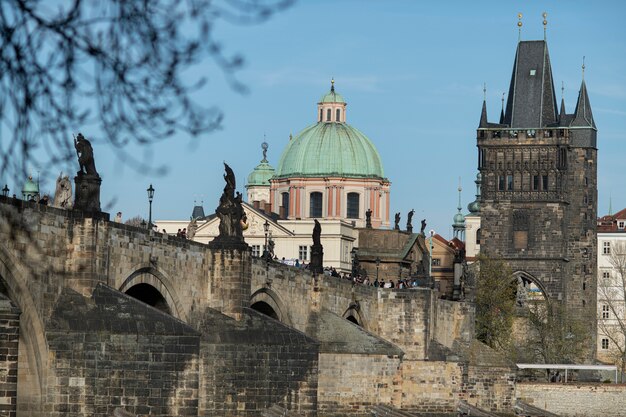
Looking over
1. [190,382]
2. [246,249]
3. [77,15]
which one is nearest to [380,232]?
[246,249]

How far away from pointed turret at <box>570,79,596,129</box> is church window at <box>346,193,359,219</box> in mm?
21805

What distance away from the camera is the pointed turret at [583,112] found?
14100 centimetres

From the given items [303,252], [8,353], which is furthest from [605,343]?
[8,353]

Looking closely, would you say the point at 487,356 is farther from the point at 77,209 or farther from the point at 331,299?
the point at 77,209

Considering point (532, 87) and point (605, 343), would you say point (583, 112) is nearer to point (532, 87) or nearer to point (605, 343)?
point (532, 87)

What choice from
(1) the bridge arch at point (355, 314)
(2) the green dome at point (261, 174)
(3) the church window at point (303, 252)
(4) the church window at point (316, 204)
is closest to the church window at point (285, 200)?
(4) the church window at point (316, 204)

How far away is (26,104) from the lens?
14.3 metres

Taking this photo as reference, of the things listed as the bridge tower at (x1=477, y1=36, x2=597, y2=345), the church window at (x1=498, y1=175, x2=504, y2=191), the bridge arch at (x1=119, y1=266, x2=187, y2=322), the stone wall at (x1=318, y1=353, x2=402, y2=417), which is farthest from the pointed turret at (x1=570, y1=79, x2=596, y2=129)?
the bridge arch at (x1=119, y1=266, x2=187, y2=322)

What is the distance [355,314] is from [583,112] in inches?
2953

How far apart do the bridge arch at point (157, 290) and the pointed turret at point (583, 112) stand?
315 feet

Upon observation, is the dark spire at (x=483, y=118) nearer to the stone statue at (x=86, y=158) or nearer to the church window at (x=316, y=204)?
the church window at (x=316, y=204)

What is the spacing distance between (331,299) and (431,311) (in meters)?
12.5

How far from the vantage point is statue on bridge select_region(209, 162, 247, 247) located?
51281 mm

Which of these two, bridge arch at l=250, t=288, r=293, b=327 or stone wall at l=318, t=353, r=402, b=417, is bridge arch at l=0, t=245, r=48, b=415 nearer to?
bridge arch at l=250, t=288, r=293, b=327
